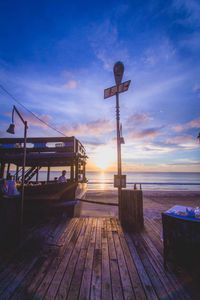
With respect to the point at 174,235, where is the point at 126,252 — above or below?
below

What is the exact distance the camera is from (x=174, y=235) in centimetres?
259

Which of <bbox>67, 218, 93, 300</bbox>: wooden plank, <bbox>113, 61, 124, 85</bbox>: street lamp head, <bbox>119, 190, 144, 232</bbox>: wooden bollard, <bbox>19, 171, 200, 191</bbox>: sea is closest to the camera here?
<bbox>67, 218, 93, 300</bbox>: wooden plank

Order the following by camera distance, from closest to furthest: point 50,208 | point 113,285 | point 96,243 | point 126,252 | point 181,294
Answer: point 181,294
point 113,285
point 126,252
point 96,243
point 50,208

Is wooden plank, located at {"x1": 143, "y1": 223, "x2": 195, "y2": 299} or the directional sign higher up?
the directional sign

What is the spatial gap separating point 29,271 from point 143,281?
224 cm

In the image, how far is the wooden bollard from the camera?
16.4 ft

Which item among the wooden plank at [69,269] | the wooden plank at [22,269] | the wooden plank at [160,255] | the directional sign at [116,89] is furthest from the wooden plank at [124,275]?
the directional sign at [116,89]

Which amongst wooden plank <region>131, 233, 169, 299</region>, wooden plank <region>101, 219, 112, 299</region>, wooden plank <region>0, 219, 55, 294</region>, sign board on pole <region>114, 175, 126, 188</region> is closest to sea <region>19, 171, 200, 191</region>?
sign board on pole <region>114, 175, 126, 188</region>

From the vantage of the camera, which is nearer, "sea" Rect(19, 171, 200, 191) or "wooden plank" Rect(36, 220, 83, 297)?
"wooden plank" Rect(36, 220, 83, 297)

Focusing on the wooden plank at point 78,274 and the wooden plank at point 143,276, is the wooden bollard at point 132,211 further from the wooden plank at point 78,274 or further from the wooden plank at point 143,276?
the wooden plank at point 78,274

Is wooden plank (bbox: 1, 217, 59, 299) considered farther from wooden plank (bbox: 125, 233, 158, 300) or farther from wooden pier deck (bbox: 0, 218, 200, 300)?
wooden plank (bbox: 125, 233, 158, 300)

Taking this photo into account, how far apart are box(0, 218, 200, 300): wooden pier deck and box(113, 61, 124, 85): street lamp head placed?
624 cm

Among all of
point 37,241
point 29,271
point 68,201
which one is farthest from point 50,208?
point 29,271

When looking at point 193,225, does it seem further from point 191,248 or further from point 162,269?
point 162,269
